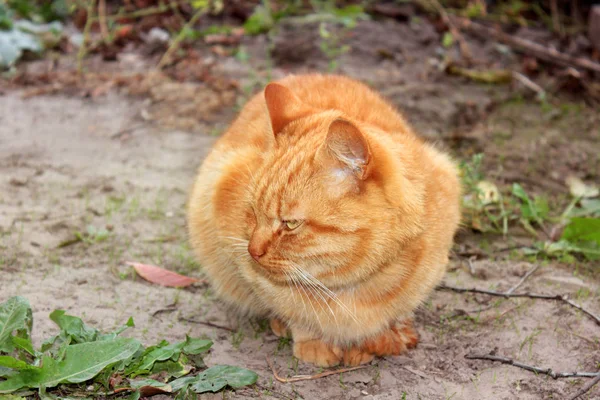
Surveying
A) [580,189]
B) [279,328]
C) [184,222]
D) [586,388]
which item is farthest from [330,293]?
[580,189]

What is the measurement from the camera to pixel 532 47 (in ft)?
21.5

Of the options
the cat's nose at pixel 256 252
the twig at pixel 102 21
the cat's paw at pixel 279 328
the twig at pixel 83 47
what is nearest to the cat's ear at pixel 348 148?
the cat's nose at pixel 256 252

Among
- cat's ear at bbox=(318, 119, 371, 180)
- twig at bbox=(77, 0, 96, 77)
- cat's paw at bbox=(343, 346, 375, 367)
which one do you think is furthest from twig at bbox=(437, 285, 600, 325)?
twig at bbox=(77, 0, 96, 77)

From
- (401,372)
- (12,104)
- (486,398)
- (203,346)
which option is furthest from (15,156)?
(486,398)

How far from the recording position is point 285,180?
276 cm

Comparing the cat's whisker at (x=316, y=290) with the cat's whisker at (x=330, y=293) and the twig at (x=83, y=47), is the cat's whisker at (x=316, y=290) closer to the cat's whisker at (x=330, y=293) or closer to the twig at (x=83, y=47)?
the cat's whisker at (x=330, y=293)

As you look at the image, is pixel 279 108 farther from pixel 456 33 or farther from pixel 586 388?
pixel 456 33

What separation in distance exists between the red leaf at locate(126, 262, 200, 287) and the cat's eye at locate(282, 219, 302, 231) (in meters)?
1.20

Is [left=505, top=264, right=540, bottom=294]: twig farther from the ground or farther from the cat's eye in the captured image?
the cat's eye

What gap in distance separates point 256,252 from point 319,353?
72 centimetres

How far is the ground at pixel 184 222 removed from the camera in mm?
3174

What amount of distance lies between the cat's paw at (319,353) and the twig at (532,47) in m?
4.07

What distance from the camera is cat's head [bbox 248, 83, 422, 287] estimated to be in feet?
8.89

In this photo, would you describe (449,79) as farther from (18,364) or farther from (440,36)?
(18,364)
